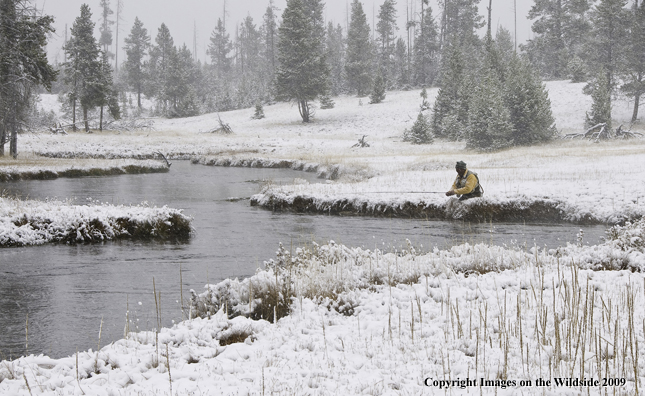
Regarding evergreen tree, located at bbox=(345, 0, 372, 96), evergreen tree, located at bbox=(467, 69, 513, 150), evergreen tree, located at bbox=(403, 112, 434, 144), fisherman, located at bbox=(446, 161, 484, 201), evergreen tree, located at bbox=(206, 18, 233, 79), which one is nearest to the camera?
fisherman, located at bbox=(446, 161, 484, 201)

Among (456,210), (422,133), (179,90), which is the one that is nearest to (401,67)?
(179,90)

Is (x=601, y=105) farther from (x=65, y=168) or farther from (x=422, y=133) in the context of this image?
(x=65, y=168)

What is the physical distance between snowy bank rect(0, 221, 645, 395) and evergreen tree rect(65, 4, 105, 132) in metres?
52.8

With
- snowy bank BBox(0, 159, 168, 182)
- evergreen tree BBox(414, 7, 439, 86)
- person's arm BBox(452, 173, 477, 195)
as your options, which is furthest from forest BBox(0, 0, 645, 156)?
person's arm BBox(452, 173, 477, 195)

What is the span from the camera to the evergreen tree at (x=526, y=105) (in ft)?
124

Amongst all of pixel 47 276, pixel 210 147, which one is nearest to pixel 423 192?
pixel 47 276

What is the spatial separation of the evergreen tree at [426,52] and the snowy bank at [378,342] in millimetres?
72908

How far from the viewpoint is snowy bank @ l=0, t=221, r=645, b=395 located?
15.0 ft

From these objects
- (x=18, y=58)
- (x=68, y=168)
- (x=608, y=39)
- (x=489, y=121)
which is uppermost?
(x=608, y=39)

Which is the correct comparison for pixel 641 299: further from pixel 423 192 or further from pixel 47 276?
pixel 423 192

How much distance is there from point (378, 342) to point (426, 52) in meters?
76.9

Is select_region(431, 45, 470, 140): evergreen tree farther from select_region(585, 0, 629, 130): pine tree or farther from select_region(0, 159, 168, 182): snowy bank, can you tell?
select_region(0, 159, 168, 182): snowy bank

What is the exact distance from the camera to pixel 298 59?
58.9 metres

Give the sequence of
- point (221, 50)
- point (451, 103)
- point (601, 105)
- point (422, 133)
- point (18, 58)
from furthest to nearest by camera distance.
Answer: point (221, 50) < point (451, 103) < point (422, 133) < point (601, 105) < point (18, 58)
